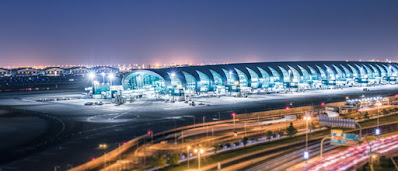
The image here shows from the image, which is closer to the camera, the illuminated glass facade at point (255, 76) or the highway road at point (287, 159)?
the highway road at point (287, 159)

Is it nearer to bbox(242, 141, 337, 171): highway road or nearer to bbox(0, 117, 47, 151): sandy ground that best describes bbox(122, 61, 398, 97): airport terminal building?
bbox(0, 117, 47, 151): sandy ground

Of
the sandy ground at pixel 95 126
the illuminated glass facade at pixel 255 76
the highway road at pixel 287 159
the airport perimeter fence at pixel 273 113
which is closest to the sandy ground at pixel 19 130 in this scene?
the sandy ground at pixel 95 126

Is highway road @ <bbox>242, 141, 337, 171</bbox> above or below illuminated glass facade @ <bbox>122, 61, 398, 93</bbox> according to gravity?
below

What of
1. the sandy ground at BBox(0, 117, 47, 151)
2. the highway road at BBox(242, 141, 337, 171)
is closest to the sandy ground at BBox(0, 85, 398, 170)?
the sandy ground at BBox(0, 117, 47, 151)

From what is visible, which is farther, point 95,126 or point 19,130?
point 95,126

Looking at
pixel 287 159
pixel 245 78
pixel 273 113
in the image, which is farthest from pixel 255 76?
pixel 287 159

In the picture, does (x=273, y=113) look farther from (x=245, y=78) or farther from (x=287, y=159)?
(x=245, y=78)

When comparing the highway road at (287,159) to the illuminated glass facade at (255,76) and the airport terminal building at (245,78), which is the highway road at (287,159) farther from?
the illuminated glass facade at (255,76)

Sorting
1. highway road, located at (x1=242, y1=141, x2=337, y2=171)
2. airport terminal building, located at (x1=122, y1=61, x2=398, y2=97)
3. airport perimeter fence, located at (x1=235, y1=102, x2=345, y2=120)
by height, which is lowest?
highway road, located at (x1=242, y1=141, x2=337, y2=171)
